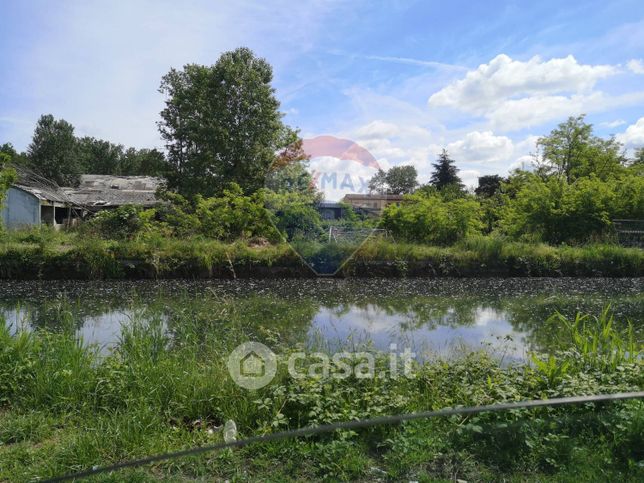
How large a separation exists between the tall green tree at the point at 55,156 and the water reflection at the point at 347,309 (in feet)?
97.6

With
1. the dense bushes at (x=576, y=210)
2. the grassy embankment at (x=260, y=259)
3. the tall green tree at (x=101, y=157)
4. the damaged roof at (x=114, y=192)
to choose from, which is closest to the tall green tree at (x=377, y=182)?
the grassy embankment at (x=260, y=259)

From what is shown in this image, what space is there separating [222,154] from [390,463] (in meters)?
21.0

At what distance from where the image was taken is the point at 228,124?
21.9 metres

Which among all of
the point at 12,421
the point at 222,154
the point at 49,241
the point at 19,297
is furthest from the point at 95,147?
the point at 12,421

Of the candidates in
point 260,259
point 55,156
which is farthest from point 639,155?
point 55,156

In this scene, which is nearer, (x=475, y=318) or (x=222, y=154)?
(x=475, y=318)

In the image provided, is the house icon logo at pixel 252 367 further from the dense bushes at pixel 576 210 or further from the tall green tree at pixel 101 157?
the tall green tree at pixel 101 157

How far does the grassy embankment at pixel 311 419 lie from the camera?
2367 mm

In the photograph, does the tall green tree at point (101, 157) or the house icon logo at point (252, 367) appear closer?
the house icon logo at point (252, 367)

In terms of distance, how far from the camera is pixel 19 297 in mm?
8812

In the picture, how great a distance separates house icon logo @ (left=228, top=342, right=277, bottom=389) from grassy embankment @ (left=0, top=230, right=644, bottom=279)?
8249 millimetres

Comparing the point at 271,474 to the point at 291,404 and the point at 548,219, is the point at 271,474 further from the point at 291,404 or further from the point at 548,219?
the point at 548,219

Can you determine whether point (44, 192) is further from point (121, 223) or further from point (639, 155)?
point (639, 155)

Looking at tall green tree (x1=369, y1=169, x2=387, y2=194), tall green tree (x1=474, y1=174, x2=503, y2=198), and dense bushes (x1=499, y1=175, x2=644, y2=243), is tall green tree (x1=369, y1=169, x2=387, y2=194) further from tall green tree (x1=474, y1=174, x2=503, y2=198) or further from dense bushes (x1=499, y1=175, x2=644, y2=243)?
tall green tree (x1=474, y1=174, x2=503, y2=198)
